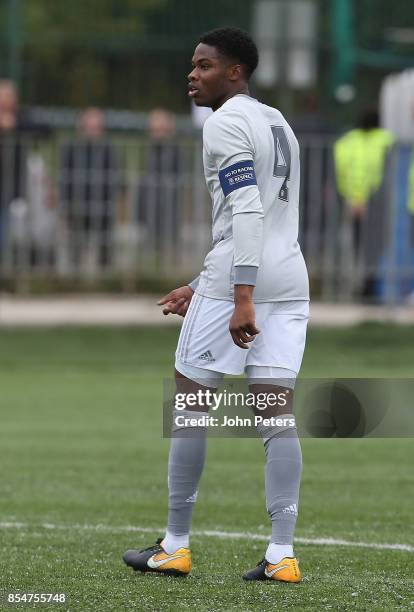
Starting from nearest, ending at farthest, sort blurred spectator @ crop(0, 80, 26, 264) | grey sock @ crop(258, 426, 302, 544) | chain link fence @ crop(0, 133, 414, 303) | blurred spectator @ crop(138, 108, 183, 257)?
grey sock @ crop(258, 426, 302, 544)
chain link fence @ crop(0, 133, 414, 303)
blurred spectator @ crop(138, 108, 183, 257)
blurred spectator @ crop(0, 80, 26, 264)

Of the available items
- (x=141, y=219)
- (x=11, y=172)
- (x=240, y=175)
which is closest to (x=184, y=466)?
(x=240, y=175)

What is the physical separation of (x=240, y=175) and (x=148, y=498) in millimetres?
3365

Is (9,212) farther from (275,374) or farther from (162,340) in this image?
(275,374)

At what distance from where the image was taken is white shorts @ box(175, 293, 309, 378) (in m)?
6.49

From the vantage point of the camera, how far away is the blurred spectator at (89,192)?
18.7 meters

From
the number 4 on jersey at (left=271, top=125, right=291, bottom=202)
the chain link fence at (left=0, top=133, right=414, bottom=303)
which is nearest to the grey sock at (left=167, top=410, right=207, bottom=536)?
the number 4 on jersey at (left=271, top=125, right=291, bottom=202)

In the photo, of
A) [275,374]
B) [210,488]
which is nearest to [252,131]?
[275,374]

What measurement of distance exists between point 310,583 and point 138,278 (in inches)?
499

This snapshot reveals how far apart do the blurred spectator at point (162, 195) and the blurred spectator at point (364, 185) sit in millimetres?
1734

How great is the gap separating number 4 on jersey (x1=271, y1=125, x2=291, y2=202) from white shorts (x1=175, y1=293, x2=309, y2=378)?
0.42 meters

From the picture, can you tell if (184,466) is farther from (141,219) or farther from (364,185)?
(141,219)

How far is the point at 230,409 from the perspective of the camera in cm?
673

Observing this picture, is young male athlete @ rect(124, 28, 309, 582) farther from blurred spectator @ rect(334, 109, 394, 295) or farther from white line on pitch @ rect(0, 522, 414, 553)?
blurred spectator @ rect(334, 109, 394, 295)

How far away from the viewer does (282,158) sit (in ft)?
21.4
